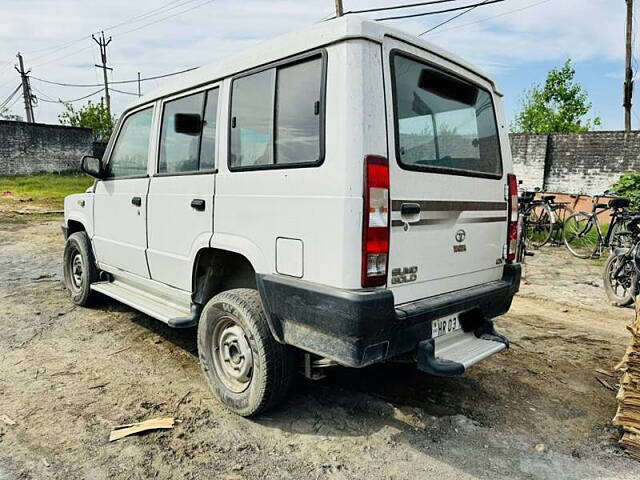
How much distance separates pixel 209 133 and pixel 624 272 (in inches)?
205

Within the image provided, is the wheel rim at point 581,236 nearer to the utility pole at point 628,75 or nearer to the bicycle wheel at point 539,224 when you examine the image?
the bicycle wheel at point 539,224

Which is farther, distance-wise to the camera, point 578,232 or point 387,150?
point 578,232

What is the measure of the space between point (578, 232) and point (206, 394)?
776 cm

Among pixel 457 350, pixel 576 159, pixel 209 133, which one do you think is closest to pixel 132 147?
pixel 209 133

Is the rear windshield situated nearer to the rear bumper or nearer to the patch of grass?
the rear bumper

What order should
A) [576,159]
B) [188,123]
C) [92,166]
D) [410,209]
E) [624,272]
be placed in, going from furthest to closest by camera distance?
[576,159], [624,272], [92,166], [188,123], [410,209]

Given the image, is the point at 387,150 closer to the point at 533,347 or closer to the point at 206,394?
the point at 206,394

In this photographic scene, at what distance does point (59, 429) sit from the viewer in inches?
113

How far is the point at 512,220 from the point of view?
136 inches

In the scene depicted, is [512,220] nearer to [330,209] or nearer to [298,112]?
[330,209]

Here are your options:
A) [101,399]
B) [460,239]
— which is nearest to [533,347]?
[460,239]

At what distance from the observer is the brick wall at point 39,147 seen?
22.7 meters

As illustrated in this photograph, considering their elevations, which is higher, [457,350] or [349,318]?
[349,318]

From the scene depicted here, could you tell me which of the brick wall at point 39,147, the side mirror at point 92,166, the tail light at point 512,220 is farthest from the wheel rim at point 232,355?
the brick wall at point 39,147
